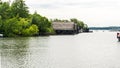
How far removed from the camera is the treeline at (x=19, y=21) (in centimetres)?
10169

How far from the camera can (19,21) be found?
353ft

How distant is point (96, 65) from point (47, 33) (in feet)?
321

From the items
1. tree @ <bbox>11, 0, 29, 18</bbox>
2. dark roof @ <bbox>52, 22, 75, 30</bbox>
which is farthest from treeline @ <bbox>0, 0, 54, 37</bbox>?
dark roof @ <bbox>52, 22, 75, 30</bbox>

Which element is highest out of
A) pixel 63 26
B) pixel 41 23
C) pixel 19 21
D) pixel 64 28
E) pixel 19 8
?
pixel 19 8

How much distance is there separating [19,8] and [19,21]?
9.99 metres

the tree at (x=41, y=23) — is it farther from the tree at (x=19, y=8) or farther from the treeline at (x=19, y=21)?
the tree at (x=19, y=8)

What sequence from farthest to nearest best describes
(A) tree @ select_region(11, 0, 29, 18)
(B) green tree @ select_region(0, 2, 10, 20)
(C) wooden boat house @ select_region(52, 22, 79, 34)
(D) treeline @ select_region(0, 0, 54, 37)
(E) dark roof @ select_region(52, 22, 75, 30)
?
(E) dark roof @ select_region(52, 22, 75, 30) < (C) wooden boat house @ select_region(52, 22, 79, 34) < (A) tree @ select_region(11, 0, 29, 18) < (B) green tree @ select_region(0, 2, 10, 20) < (D) treeline @ select_region(0, 0, 54, 37)

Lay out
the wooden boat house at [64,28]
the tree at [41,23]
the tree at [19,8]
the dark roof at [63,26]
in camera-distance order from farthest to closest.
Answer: the dark roof at [63,26], the wooden boat house at [64,28], the tree at [41,23], the tree at [19,8]

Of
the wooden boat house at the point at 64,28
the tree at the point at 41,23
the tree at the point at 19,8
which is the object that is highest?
the tree at the point at 19,8

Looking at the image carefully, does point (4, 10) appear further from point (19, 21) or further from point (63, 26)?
point (63, 26)

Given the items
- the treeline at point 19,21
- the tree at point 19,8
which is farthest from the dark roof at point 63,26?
the tree at point 19,8

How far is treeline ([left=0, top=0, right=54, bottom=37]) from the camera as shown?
10169cm

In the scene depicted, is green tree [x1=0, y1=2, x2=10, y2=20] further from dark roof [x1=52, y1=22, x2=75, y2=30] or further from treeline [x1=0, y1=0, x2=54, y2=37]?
dark roof [x1=52, y1=22, x2=75, y2=30]

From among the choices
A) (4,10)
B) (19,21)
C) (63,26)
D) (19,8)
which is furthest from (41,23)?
(63,26)
